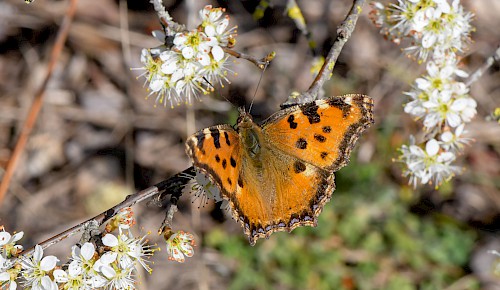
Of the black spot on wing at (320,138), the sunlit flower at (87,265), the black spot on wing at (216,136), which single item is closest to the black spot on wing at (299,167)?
the black spot on wing at (320,138)

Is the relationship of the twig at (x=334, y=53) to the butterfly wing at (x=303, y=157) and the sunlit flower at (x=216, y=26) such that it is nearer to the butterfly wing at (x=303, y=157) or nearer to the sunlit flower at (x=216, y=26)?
the butterfly wing at (x=303, y=157)

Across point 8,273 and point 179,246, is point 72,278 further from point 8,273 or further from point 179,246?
point 179,246

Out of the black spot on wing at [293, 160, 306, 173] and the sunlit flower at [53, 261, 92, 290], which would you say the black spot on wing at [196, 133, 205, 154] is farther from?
the sunlit flower at [53, 261, 92, 290]

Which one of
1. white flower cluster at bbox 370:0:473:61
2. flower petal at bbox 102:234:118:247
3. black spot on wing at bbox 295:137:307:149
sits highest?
white flower cluster at bbox 370:0:473:61

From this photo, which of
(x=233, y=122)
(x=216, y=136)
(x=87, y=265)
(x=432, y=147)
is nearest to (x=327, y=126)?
(x=216, y=136)

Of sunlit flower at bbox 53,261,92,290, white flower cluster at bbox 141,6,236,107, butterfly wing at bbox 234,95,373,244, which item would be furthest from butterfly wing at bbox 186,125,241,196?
sunlit flower at bbox 53,261,92,290
